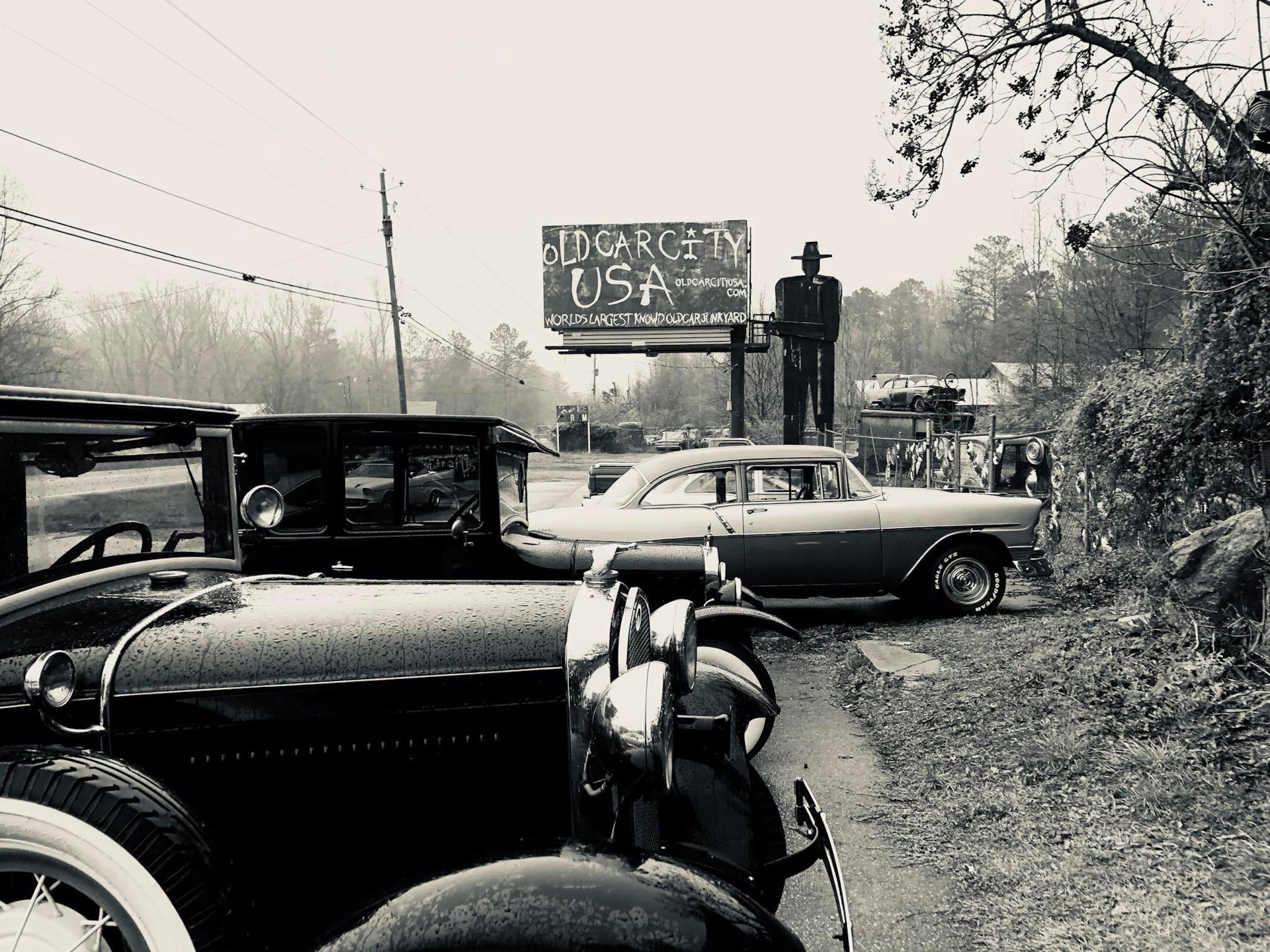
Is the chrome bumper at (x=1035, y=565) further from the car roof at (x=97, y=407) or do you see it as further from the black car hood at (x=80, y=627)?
the black car hood at (x=80, y=627)

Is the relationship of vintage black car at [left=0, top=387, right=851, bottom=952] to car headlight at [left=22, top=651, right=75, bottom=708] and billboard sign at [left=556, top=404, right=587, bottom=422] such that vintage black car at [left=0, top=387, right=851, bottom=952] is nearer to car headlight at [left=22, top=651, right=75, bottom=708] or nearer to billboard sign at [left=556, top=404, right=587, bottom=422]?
car headlight at [left=22, top=651, right=75, bottom=708]

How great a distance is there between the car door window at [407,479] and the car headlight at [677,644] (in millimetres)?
2894

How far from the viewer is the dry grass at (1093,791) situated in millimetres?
2861

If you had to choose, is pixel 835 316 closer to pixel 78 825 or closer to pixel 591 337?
pixel 591 337

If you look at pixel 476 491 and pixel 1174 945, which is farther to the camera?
pixel 476 491

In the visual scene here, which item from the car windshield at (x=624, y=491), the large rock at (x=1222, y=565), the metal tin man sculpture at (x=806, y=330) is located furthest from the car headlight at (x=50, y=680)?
the metal tin man sculpture at (x=806, y=330)

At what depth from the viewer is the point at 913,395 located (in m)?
25.5

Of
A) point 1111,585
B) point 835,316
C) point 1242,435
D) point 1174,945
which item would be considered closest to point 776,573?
point 1111,585

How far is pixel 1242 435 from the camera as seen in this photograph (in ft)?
17.4

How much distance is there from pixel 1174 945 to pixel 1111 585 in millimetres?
5709

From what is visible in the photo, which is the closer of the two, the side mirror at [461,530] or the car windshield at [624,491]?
the side mirror at [461,530]

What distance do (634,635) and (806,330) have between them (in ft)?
51.4

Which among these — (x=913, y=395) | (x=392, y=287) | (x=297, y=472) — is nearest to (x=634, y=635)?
(x=297, y=472)

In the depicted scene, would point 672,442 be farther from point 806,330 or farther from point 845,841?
point 845,841
